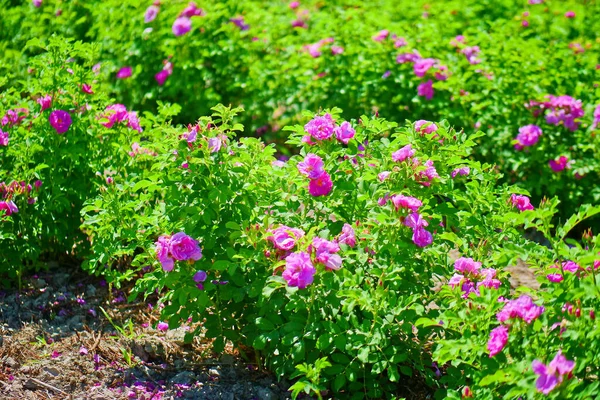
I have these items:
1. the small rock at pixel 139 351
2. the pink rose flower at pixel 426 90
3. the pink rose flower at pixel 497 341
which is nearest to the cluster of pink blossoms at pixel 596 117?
the pink rose flower at pixel 426 90

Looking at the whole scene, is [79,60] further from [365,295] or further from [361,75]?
[365,295]

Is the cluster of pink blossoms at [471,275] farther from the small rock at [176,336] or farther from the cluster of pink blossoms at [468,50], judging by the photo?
the cluster of pink blossoms at [468,50]

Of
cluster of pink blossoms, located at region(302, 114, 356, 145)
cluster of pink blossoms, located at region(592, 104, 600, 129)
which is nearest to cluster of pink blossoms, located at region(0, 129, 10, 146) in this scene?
cluster of pink blossoms, located at region(302, 114, 356, 145)

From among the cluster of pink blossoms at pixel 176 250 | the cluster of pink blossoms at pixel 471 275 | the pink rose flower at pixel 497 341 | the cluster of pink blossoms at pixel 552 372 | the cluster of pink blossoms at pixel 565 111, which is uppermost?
the cluster of pink blossoms at pixel 176 250

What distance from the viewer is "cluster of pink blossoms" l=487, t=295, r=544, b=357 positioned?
2334 mm

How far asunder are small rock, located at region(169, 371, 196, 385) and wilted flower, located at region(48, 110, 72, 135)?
1.18 metres

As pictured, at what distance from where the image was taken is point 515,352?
7.89 feet

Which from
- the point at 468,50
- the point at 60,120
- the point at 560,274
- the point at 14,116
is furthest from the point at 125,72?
the point at 560,274

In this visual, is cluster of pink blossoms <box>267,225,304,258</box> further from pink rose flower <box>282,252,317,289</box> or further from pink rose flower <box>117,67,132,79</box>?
pink rose flower <box>117,67,132,79</box>

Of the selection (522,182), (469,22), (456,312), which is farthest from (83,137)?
(469,22)

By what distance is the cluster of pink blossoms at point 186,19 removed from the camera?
5.09m

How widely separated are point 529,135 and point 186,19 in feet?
7.24

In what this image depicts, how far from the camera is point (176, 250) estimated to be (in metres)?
2.72

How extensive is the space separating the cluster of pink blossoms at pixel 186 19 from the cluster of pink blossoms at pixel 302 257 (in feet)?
8.95
